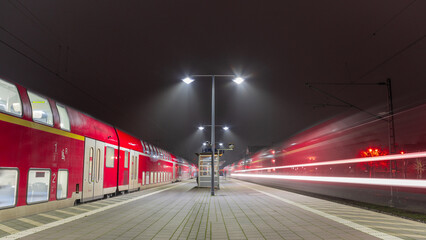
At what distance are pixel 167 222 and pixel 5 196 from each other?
393 centimetres

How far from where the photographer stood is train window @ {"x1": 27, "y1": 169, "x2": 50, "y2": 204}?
28.9 feet

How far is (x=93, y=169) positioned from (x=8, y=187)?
226 inches

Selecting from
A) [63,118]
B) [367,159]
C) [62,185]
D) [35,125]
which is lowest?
[62,185]

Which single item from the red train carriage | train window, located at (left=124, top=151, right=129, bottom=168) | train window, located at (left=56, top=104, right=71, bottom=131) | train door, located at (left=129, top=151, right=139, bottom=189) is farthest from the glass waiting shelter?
train window, located at (left=56, top=104, right=71, bottom=131)

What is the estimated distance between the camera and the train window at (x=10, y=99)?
7.89 metres

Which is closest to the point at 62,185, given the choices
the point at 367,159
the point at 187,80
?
the point at 187,80

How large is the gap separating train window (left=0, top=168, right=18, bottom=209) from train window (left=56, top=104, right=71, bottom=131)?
9.82 ft

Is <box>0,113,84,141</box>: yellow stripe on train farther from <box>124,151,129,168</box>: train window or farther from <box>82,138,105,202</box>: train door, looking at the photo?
<box>124,151,129,168</box>: train window

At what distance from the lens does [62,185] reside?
10.8m

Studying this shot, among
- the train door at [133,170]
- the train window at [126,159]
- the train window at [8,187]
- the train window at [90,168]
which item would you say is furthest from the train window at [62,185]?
the train door at [133,170]

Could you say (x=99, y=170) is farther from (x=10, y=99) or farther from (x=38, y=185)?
(x=10, y=99)

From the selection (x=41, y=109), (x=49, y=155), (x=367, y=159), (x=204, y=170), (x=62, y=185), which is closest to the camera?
(x=41, y=109)

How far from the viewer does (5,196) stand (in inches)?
303

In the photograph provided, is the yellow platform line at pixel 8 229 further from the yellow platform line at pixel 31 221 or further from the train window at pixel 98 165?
the train window at pixel 98 165
